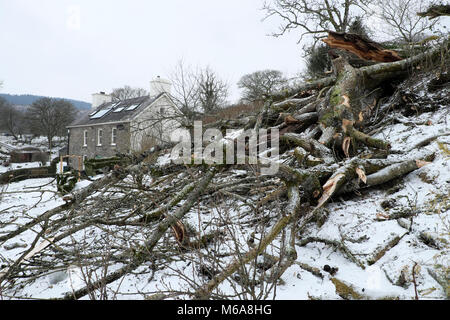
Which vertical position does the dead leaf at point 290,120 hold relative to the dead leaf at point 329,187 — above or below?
above

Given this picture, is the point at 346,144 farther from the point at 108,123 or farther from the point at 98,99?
the point at 98,99

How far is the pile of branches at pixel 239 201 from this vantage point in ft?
7.88

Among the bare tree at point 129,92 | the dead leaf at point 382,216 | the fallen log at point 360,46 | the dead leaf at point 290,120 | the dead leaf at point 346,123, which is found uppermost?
the bare tree at point 129,92

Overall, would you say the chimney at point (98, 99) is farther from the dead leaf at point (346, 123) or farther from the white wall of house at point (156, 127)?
the dead leaf at point (346, 123)

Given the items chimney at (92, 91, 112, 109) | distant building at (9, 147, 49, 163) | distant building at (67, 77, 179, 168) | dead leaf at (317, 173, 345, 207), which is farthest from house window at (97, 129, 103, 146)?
dead leaf at (317, 173, 345, 207)

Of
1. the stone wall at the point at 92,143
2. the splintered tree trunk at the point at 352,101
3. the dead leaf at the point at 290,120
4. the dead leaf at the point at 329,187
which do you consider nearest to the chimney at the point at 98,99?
the stone wall at the point at 92,143

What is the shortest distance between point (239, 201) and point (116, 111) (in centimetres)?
2422

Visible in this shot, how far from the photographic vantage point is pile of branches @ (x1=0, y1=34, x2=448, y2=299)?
2400 millimetres

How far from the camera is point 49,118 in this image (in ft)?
137

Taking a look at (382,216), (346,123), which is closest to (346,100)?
(346,123)

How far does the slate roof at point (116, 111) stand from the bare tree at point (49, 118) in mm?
17019

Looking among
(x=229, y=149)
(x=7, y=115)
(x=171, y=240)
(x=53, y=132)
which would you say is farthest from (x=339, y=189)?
(x=7, y=115)
